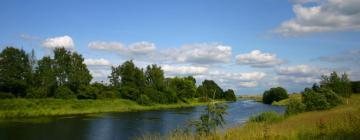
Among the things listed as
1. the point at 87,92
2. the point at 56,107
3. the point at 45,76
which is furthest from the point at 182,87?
the point at 56,107

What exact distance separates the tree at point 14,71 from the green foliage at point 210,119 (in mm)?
75565

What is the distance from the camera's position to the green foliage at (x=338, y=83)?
51103 millimetres

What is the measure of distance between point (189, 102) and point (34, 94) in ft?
198

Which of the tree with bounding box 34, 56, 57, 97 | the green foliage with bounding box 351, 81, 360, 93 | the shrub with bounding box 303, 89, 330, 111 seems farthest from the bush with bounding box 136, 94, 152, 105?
the shrub with bounding box 303, 89, 330, 111

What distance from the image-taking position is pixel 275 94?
141m

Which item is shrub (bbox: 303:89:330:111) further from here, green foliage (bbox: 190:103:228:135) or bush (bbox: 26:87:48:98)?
bush (bbox: 26:87:48:98)

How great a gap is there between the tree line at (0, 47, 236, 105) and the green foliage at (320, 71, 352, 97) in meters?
35.2

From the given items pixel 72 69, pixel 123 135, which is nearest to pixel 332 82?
pixel 123 135

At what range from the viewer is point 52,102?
79.2 metres

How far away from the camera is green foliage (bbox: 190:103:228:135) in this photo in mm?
14164

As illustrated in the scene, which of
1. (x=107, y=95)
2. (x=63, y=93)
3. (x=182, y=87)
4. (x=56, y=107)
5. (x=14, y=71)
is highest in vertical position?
(x=14, y=71)

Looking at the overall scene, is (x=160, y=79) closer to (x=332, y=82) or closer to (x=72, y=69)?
(x=72, y=69)

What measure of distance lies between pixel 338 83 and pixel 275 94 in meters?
91.0

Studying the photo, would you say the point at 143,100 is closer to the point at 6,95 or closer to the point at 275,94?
the point at 6,95
